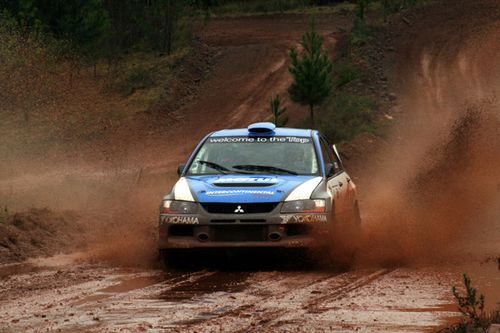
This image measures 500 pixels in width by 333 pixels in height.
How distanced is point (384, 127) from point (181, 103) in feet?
30.8

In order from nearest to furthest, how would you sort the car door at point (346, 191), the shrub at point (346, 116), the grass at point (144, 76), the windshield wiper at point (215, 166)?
the windshield wiper at point (215, 166), the car door at point (346, 191), the shrub at point (346, 116), the grass at point (144, 76)

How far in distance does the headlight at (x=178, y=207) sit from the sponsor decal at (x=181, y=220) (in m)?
0.06

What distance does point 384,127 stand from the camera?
33375 millimetres

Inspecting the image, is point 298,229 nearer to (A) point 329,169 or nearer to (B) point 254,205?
(B) point 254,205

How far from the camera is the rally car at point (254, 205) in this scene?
11391 mm

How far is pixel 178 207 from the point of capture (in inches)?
458

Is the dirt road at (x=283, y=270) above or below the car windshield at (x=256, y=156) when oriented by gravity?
below

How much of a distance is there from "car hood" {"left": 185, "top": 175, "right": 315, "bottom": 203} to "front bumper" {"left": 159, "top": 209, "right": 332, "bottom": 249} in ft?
0.57

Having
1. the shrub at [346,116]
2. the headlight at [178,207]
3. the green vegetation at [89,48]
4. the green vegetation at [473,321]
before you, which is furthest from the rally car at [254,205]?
the green vegetation at [89,48]

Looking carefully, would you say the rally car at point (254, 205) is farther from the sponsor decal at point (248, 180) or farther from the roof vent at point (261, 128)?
the roof vent at point (261, 128)

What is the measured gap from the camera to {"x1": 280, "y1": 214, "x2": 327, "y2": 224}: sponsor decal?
11406mm

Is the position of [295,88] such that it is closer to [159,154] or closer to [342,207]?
[159,154]

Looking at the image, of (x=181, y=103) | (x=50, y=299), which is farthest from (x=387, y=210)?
(x=181, y=103)

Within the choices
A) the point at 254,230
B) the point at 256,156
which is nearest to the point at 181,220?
the point at 254,230
